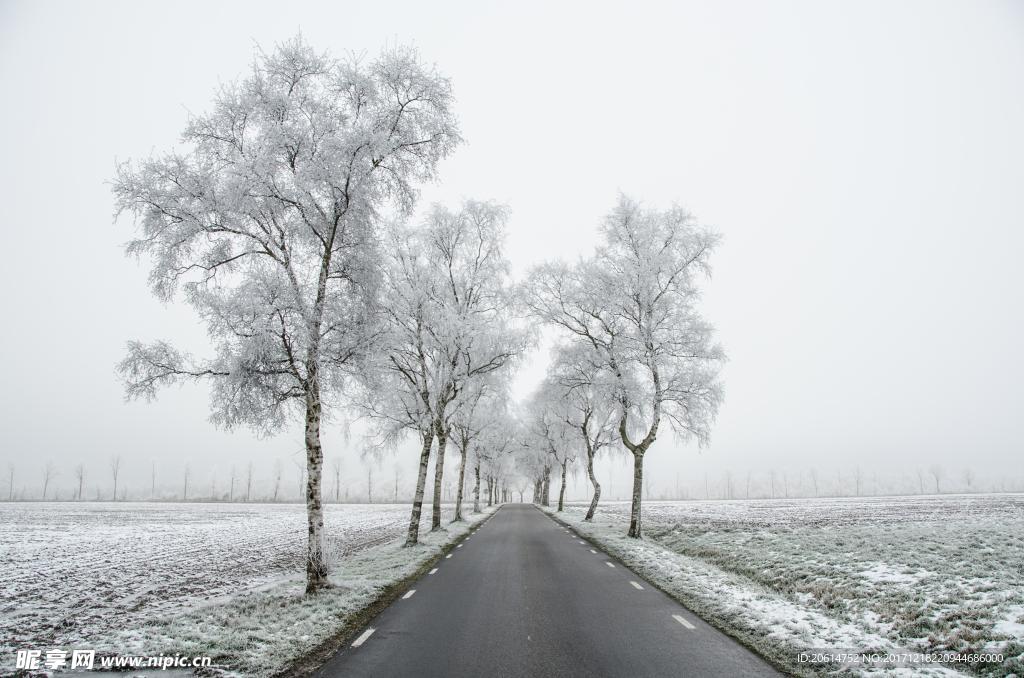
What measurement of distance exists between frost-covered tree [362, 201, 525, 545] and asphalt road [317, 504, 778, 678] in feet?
26.2

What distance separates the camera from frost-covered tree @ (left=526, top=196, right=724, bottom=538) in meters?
22.2

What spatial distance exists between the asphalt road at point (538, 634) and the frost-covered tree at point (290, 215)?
3705 mm

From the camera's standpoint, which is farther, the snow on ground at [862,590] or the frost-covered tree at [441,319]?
the frost-covered tree at [441,319]

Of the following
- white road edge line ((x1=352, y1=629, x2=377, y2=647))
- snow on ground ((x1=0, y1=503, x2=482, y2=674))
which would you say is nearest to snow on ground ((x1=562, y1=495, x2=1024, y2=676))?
white road edge line ((x1=352, y1=629, x2=377, y2=647))

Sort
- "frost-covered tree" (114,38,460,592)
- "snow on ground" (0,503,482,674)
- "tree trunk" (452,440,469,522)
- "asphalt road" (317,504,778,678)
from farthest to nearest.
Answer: "tree trunk" (452,440,469,522) → "frost-covered tree" (114,38,460,592) → "snow on ground" (0,503,482,674) → "asphalt road" (317,504,778,678)

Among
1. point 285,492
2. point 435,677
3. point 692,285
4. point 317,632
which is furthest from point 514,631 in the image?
point 285,492

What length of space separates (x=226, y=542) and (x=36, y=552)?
7277mm

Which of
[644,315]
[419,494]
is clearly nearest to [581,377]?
[644,315]

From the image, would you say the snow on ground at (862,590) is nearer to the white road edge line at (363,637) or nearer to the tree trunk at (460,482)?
the white road edge line at (363,637)

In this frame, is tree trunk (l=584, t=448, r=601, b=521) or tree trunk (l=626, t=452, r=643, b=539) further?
tree trunk (l=584, t=448, r=601, b=521)

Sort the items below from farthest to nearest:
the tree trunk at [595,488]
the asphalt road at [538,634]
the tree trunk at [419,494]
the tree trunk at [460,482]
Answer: the tree trunk at [460,482] → the tree trunk at [595,488] → the tree trunk at [419,494] → the asphalt road at [538,634]

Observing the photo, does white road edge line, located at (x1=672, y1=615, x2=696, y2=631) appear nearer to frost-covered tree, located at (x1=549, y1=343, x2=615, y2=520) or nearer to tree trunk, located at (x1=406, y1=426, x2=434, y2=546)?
tree trunk, located at (x1=406, y1=426, x2=434, y2=546)

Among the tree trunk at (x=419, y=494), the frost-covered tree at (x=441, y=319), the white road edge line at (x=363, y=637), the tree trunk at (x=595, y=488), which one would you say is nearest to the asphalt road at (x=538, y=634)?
the white road edge line at (x=363, y=637)

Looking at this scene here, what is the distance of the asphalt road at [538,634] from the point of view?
6719 millimetres
